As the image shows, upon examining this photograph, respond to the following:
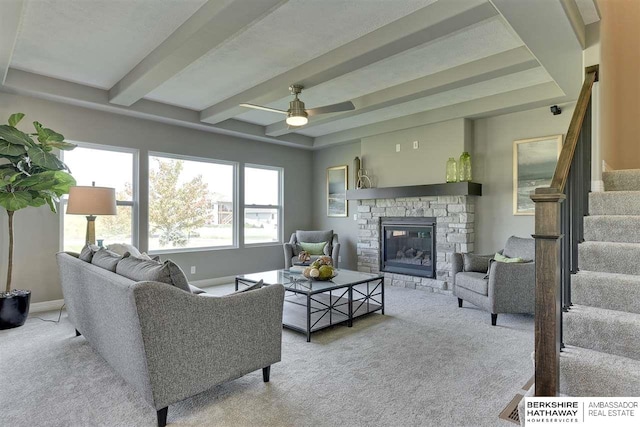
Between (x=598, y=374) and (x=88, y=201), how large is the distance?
14.3ft

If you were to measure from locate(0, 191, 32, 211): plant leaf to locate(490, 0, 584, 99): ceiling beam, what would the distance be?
178 inches

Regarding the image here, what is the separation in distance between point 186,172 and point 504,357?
491 cm

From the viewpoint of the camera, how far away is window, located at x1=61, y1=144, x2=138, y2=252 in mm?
4586

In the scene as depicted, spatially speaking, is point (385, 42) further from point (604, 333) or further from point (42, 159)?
point (42, 159)

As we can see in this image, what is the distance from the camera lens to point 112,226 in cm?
489

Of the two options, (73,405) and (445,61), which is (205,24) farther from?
(73,405)

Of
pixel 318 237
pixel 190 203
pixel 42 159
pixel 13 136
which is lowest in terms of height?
pixel 318 237

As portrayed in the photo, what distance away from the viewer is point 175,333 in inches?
76.5

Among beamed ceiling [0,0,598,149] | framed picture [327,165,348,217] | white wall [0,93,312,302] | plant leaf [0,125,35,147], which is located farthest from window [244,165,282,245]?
plant leaf [0,125,35,147]

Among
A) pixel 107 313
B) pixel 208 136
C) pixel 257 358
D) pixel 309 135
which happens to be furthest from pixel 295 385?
pixel 309 135

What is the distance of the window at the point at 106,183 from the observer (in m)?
4.59

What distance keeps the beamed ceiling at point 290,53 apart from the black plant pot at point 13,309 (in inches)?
88.7

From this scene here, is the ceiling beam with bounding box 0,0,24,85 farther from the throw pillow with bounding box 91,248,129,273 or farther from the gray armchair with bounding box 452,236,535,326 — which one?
the gray armchair with bounding box 452,236,535,326
